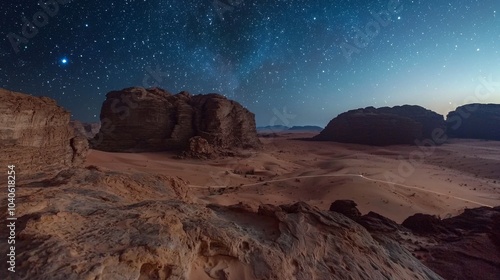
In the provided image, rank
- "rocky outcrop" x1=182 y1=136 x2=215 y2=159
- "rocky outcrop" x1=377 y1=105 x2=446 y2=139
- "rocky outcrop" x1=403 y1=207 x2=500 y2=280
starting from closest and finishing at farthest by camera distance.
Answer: "rocky outcrop" x1=403 y1=207 x2=500 y2=280, "rocky outcrop" x1=182 y1=136 x2=215 y2=159, "rocky outcrop" x1=377 y1=105 x2=446 y2=139

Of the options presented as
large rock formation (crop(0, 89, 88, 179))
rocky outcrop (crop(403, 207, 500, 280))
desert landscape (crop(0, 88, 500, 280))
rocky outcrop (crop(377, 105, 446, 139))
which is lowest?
rocky outcrop (crop(403, 207, 500, 280))

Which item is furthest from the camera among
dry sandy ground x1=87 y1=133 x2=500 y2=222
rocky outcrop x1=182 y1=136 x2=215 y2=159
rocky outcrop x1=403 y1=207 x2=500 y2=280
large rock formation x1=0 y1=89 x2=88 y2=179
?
rocky outcrop x1=182 y1=136 x2=215 y2=159

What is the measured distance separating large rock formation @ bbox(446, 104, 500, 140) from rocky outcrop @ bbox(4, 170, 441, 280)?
6202 cm

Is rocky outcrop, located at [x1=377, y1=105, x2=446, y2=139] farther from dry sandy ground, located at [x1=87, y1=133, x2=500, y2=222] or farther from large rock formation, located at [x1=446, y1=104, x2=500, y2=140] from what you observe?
dry sandy ground, located at [x1=87, y1=133, x2=500, y2=222]

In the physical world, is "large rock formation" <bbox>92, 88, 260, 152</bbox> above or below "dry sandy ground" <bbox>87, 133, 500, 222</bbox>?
above

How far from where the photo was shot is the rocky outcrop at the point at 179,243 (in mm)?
2225

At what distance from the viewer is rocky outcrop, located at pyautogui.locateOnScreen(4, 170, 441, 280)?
2225 millimetres

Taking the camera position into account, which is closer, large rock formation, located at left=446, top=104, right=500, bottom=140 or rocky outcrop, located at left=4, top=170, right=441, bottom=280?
rocky outcrop, located at left=4, top=170, right=441, bottom=280

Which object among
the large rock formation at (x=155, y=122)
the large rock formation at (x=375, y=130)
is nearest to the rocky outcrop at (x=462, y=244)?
the large rock formation at (x=155, y=122)

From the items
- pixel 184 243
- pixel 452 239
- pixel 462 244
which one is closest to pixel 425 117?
pixel 452 239

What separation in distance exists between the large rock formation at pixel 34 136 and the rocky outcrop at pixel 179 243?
339cm

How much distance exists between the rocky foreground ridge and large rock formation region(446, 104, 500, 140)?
196ft

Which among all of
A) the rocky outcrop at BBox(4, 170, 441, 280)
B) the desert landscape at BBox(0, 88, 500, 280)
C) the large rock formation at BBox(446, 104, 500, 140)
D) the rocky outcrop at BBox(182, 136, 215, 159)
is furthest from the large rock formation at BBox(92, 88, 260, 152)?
the large rock formation at BBox(446, 104, 500, 140)

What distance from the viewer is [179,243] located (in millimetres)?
2713
